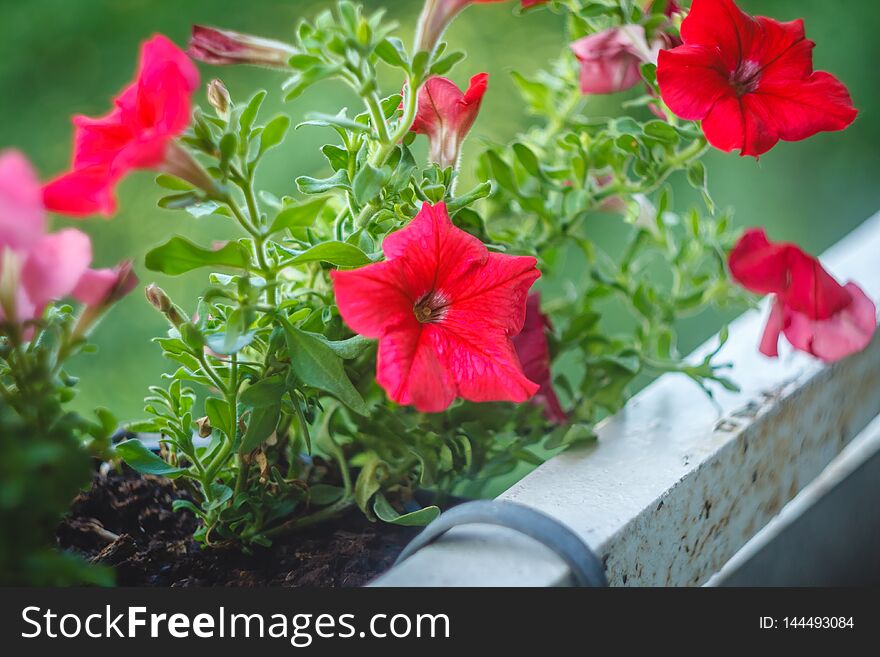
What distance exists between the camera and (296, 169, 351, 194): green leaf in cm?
45

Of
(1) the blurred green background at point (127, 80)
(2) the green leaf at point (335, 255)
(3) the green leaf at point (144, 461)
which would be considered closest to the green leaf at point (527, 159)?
(2) the green leaf at point (335, 255)

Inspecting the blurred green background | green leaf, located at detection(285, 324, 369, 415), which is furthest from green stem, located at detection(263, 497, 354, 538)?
the blurred green background

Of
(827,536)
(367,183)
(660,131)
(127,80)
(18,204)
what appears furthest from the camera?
(127,80)

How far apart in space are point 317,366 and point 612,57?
31 cm

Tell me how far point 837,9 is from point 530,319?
160cm

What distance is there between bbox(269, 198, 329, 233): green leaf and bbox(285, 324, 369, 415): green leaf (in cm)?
5

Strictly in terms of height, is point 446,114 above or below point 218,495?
above

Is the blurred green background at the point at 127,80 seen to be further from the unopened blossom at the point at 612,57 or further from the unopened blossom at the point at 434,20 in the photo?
the unopened blossom at the point at 434,20

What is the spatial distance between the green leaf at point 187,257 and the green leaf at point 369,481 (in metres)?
0.16

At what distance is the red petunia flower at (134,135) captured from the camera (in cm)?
37

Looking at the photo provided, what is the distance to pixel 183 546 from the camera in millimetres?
504

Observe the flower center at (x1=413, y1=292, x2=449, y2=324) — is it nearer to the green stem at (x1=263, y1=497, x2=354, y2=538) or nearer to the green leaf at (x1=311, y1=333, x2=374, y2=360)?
the green leaf at (x1=311, y1=333, x2=374, y2=360)

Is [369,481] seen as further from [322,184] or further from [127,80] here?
[127,80]

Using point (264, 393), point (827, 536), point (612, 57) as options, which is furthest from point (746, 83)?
point (827, 536)
